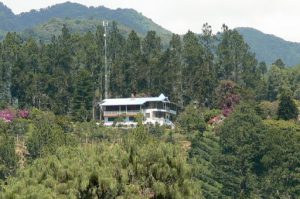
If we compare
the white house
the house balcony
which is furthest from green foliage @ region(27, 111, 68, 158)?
the house balcony

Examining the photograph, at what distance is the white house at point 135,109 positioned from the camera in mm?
101625

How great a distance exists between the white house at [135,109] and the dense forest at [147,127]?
10.1 ft

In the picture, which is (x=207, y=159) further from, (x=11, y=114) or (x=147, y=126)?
(x=11, y=114)

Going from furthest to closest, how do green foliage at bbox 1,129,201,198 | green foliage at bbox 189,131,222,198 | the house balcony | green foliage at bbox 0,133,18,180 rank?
the house balcony → green foliage at bbox 189,131,222,198 → green foliage at bbox 0,133,18,180 → green foliage at bbox 1,129,201,198

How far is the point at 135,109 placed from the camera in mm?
103062

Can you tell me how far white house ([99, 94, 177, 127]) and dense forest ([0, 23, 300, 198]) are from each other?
10.1 feet

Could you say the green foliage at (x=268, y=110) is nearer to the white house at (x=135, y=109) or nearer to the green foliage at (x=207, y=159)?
the green foliage at (x=207, y=159)

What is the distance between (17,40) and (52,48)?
6.98 m

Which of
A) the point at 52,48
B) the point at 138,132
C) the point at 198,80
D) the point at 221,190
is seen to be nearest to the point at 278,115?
the point at 198,80

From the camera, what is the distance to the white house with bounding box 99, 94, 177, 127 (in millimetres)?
101625

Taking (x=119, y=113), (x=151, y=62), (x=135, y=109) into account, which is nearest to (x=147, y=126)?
(x=135, y=109)

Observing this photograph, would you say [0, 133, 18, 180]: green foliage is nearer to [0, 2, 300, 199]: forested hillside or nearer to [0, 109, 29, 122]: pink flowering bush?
[0, 2, 300, 199]: forested hillside

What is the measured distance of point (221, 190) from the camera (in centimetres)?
7231

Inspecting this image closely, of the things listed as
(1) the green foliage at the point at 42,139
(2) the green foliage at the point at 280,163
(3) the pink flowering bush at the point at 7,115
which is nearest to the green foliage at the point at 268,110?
(2) the green foliage at the point at 280,163
